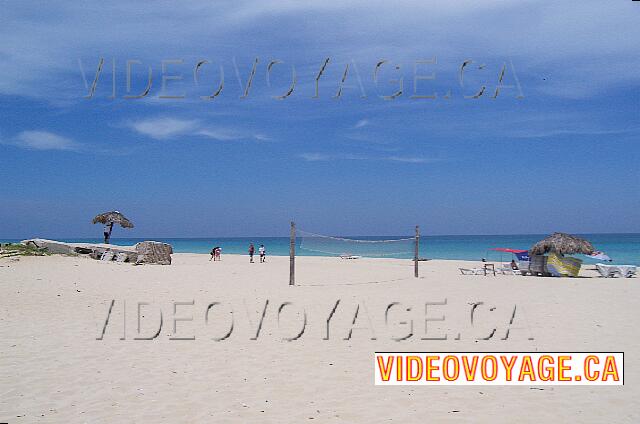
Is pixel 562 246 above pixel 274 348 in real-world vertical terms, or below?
above

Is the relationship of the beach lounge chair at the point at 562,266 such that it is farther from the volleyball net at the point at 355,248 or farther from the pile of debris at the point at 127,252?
the pile of debris at the point at 127,252

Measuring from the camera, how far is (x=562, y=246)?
20.8 m

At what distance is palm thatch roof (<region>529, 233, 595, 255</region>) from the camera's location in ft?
68.3

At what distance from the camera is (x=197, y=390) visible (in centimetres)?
565

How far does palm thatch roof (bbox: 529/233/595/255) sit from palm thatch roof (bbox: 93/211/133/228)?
69.0 ft

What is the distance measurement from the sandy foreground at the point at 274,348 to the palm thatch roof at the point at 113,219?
15.6 m

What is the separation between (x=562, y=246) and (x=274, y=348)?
54.1 feet

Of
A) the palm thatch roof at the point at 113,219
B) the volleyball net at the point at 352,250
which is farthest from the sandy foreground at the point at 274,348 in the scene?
the palm thatch roof at the point at 113,219

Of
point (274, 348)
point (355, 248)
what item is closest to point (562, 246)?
point (274, 348)

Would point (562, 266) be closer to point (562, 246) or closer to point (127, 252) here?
point (562, 246)

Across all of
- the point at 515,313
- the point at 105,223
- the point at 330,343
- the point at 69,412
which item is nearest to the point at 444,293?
the point at 515,313

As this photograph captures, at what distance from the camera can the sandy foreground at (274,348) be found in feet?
16.6

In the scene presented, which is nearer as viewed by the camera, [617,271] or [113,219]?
[617,271]

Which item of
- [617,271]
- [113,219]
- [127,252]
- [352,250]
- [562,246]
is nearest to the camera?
[617,271]
